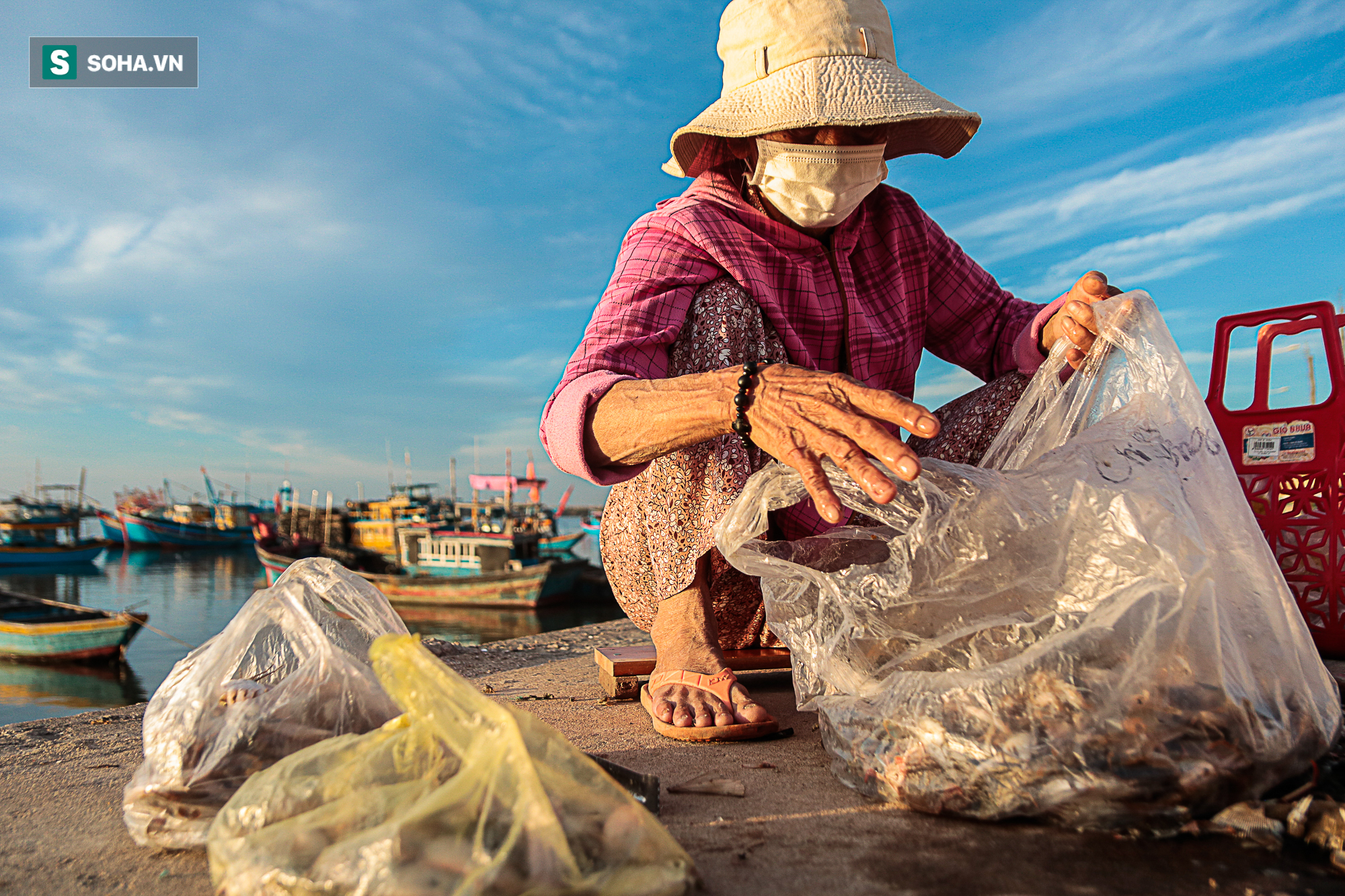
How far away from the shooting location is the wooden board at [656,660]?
2.16 m

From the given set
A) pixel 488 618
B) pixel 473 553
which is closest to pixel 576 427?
pixel 488 618

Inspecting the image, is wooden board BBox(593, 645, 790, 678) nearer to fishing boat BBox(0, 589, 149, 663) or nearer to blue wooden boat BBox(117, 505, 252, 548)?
fishing boat BBox(0, 589, 149, 663)

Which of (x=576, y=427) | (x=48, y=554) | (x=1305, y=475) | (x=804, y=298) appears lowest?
(x=48, y=554)

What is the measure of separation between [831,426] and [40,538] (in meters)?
70.0

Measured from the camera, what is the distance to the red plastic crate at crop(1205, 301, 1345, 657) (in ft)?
7.61

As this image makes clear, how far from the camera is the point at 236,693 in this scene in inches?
48.9

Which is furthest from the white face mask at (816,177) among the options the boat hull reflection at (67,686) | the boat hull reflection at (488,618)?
the boat hull reflection at (488,618)

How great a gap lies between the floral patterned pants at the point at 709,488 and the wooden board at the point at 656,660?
0.06m

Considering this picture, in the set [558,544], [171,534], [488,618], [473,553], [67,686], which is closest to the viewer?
[67,686]

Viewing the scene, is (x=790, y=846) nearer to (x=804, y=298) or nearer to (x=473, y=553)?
(x=804, y=298)

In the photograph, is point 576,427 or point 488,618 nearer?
point 576,427

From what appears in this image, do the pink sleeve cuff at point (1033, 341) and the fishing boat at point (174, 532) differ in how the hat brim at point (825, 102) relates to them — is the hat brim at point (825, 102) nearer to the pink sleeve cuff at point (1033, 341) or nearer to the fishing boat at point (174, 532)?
the pink sleeve cuff at point (1033, 341)

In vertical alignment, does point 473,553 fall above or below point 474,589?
above

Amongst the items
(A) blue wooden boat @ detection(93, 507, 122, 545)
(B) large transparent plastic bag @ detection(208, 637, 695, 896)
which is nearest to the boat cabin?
(B) large transparent plastic bag @ detection(208, 637, 695, 896)
